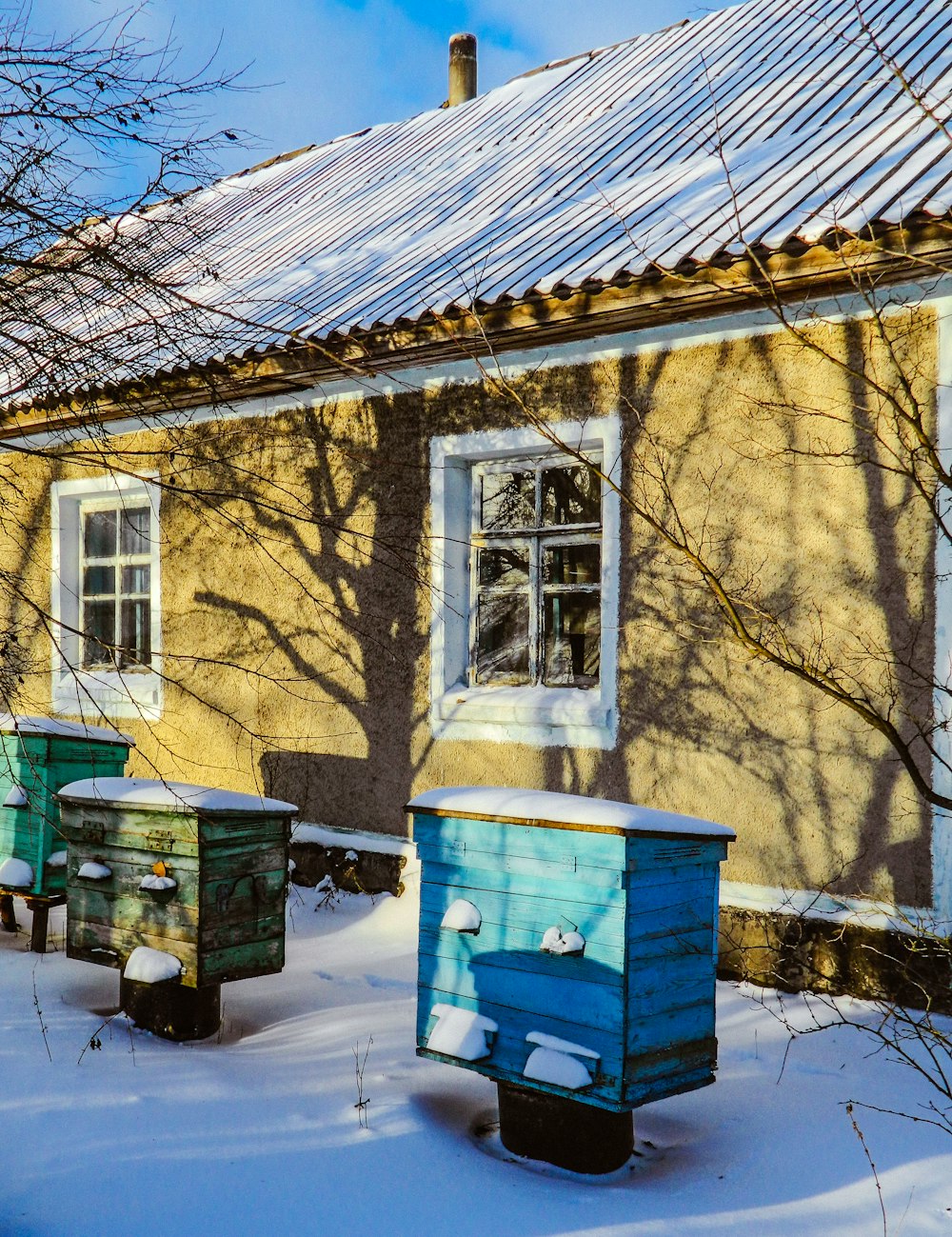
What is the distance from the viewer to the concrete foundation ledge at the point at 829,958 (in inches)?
172

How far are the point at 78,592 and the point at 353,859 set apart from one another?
351cm

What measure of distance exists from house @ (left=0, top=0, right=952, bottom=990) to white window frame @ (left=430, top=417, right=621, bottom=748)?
0.02 m

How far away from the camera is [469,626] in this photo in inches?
245

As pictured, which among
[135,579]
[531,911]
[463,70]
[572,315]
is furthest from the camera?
[463,70]

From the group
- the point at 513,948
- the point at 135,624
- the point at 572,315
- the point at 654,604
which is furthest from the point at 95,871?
the point at 135,624

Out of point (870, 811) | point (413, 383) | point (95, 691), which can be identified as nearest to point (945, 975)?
point (870, 811)

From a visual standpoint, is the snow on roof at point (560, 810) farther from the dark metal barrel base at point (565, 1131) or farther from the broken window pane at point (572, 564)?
the broken window pane at point (572, 564)

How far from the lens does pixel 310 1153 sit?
3.42 m

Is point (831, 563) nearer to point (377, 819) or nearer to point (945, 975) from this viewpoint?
point (945, 975)

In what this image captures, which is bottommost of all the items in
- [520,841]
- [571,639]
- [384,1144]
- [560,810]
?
[384,1144]

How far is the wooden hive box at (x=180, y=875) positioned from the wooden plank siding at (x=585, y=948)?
1038mm

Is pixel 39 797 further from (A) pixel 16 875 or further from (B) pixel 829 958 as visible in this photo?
(B) pixel 829 958

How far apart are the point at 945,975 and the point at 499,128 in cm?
709

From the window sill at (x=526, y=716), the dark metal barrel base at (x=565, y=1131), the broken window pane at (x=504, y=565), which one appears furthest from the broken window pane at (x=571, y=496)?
the dark metal barrel base at (x=565, y=1131)
